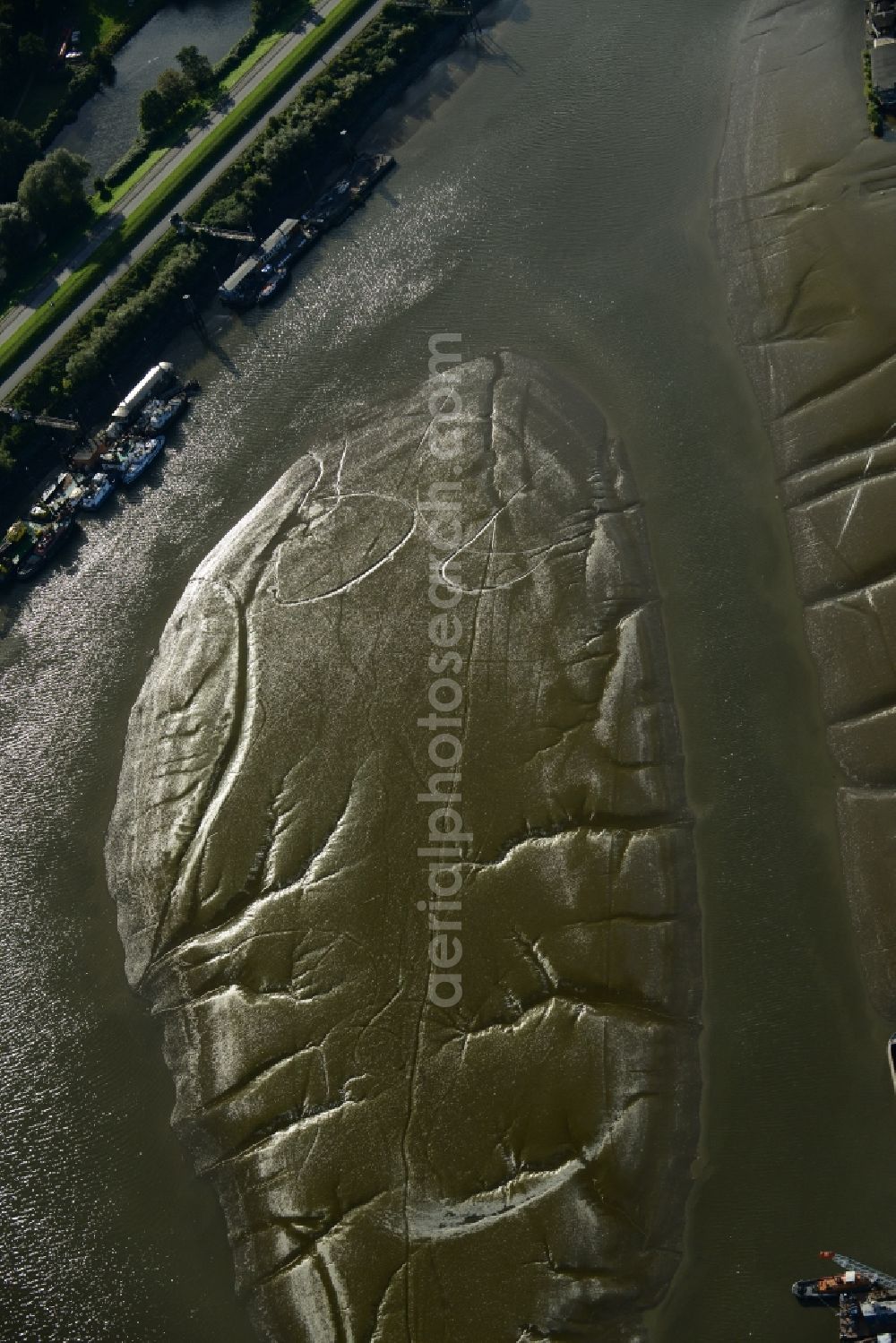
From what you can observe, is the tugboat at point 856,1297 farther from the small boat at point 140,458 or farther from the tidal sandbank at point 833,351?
the small boat at point 140,458

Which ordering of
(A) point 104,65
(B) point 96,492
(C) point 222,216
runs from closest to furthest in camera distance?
(B) point 96,492 < (C) point 222,216 < (A) point 104,65

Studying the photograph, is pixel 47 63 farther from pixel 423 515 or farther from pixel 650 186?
pixel 423 515

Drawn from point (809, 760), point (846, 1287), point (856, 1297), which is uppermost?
point (809, 760)

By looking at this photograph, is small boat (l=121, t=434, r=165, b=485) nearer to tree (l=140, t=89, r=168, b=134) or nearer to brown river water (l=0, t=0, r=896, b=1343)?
brown river water (l=0, t=0, r=896, b=1343)

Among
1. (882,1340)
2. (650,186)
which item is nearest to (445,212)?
(650,186)

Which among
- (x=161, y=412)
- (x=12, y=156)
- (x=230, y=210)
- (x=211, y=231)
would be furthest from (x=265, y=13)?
(x=161, y=412)

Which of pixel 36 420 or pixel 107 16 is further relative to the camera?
pixel 107 16

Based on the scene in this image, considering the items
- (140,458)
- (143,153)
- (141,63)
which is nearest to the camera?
(140,458)

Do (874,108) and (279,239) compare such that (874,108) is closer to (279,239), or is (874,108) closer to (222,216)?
Result: (279,239)
